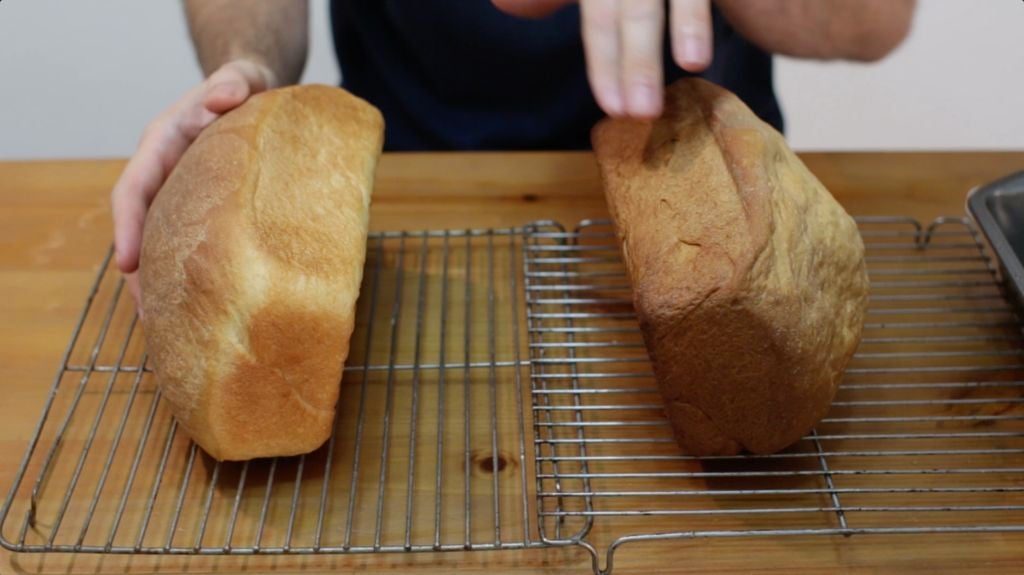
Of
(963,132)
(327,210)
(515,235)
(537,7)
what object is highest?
(537,7)

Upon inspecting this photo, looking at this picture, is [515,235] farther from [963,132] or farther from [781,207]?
[963,132]

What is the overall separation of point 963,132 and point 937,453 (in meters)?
1.94

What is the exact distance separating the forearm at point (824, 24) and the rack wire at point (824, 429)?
0.29 meters

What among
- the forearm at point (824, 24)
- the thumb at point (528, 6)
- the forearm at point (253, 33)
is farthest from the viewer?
the forearm at point (253, 33)

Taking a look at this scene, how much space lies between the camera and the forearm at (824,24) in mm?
1106

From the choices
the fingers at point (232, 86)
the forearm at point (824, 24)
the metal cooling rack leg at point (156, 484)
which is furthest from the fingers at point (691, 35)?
the metal cooling rack leg at point (156, 484)

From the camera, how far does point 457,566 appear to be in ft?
2.89

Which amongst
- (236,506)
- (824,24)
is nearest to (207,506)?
(236,506)

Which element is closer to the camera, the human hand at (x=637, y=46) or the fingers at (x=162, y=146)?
the human hand at (x=637, y=46)

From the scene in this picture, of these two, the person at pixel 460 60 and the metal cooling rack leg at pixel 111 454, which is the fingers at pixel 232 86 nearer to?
the person at pixel 460 60

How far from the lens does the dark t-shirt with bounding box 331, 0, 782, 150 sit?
4.66 ft

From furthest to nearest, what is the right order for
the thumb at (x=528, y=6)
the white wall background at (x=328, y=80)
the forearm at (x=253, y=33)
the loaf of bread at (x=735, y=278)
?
the white wall background at (x=328, y=80), the forearm at (x=253, y=33), the thumb at (x=528, y=6), the loaf of bread at (x=735, y=278)

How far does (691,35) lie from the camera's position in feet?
2.97

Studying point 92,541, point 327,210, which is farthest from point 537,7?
point 92,541
